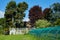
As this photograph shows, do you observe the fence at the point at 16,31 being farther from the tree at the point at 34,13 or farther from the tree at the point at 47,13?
the tree at the point at 34,13

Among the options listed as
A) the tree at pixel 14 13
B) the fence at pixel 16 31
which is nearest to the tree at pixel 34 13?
the tree at pixel 14 13

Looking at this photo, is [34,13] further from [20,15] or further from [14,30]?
[14,30]

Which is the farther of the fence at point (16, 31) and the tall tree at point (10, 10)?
the tall tree at point (10, 10)

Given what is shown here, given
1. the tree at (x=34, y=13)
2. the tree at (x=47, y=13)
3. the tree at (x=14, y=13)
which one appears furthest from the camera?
the tree at (x=34, y=13)

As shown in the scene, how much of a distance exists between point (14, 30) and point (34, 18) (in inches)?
437

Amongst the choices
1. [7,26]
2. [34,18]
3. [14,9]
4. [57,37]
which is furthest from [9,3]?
[57,37]

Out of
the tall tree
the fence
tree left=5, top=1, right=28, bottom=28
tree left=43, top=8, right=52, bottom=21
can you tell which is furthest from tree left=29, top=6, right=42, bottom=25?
the fence

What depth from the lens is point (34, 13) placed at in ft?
173

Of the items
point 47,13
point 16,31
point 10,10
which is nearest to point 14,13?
point 10,10

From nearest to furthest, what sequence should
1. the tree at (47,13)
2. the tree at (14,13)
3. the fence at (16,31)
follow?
the fence at (16,31) < the tree at (14,13) < the tree at (47,13)

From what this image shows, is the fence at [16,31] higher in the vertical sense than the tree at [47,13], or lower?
lower

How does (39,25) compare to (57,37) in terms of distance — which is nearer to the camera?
(57,37)

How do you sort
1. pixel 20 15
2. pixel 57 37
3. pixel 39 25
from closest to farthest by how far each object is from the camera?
pixel 57 37, pixel 39 25, pixel 20 15

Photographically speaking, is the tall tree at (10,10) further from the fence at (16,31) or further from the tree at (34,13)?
the tree at (34,13)
